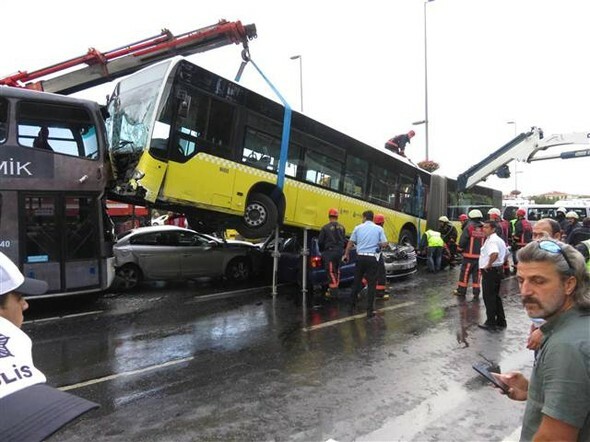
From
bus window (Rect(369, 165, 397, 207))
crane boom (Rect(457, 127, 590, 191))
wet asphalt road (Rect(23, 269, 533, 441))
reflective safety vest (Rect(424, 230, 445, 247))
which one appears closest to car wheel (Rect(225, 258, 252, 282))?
wet asphalt road (Rect(23, 269, 533, 441))

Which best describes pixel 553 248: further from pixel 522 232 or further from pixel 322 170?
pixel 522 232

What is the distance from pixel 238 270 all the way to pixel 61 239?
4.70 metres

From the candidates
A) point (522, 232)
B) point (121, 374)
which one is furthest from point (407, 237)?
point (121, 374)

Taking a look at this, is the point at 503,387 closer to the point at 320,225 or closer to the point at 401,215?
the point at 320,225

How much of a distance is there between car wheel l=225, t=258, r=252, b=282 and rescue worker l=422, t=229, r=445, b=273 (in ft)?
17.1

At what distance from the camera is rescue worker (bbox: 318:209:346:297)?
943 centimetres

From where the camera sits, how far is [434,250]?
13.8 meters

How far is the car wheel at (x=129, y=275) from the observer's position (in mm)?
10703

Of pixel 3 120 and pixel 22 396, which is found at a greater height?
pixel 3 120

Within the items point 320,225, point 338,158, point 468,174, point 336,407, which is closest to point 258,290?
point 320,225

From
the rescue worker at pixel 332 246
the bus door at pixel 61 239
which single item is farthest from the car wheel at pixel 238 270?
the bus door at pixel 61 239

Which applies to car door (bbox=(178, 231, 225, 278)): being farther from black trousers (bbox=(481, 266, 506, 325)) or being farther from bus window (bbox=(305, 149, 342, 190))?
black trousers (bbox=(481, 266, 506, 325))

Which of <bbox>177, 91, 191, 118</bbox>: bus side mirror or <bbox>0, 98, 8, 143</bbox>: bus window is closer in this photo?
<bbox>0, 98, 8, 143</bbox>: bus window

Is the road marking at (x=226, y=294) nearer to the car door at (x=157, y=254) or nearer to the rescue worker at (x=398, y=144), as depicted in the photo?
the car door at (x=157, y=254)
